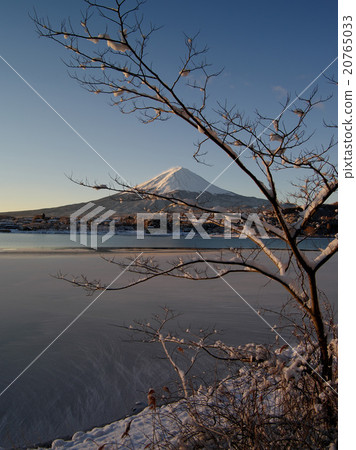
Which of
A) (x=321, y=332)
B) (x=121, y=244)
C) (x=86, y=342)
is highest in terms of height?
(x=321, y=332)

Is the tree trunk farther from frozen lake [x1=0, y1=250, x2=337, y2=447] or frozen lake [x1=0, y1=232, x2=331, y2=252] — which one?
frozen lake [x1=0, y1=232, x2=331, y2=252]

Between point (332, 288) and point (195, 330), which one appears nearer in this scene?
point (195, 330)

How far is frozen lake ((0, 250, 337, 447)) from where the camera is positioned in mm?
3457

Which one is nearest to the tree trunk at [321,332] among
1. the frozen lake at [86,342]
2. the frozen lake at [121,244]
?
the frozen lake at [86,342]

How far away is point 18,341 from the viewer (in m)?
5.21

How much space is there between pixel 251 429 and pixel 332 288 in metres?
8.59

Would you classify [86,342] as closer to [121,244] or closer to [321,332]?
[321,332]

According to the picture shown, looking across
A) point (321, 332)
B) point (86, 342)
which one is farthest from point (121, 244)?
point (321, 332)

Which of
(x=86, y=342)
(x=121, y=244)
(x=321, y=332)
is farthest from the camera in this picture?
(x=121, y=244)

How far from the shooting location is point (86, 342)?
5.25m

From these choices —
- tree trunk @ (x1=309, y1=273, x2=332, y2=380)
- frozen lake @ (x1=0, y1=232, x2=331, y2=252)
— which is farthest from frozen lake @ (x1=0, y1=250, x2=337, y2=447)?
frozen lake @ (x1=0, y1=232, x2=331, y2=252)
